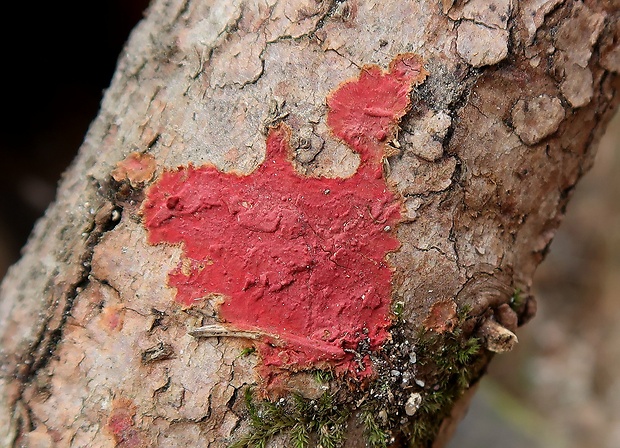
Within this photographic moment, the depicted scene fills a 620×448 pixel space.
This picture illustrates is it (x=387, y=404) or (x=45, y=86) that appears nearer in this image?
(x=387, y=404)

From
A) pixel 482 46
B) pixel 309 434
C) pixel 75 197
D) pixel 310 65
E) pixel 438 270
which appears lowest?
pixel 309 434

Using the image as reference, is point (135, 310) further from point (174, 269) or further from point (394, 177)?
point (394, 177)

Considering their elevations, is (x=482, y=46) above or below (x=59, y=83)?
above

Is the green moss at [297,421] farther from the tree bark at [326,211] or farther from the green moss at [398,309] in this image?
the green moss at [398,309]

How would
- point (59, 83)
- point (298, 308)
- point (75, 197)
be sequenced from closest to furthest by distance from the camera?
1. point (298, 308)
2. point (75, 197)
3. point (59, 83)

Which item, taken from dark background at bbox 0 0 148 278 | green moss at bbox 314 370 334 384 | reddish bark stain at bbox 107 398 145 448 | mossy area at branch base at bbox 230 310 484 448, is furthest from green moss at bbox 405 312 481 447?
dark background at bbox 0 0 148 278

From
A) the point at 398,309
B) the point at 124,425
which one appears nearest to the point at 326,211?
the point at 398,309

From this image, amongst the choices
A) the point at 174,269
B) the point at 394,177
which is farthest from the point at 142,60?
the point at 394,177

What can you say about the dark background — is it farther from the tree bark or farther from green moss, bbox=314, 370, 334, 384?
green moss, bbox=314, 370, 334, 384

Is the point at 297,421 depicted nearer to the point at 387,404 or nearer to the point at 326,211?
the point at 387,404
